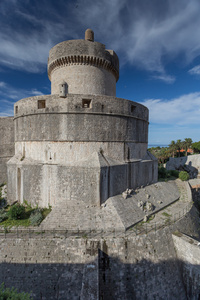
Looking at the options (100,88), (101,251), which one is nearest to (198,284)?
(101,251)

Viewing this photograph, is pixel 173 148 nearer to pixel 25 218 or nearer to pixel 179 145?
pixel 179 145

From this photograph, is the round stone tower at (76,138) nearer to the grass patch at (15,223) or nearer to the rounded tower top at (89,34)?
the rounded tower top at (89,34)

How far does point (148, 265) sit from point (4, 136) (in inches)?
687

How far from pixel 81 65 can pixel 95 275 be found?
1526 cm

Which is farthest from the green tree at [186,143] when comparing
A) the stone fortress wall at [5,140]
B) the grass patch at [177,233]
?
the stone fortress wall at [5,140]

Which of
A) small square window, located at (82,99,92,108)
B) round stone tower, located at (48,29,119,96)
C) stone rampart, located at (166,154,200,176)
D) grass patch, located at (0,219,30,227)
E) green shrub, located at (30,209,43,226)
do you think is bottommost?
grass patch, located at (0,219,30,227)

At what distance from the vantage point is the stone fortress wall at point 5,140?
16.2 m

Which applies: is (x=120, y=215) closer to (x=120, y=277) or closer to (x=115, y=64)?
(x=120, y=277)

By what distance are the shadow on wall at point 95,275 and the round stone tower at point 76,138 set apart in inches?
153

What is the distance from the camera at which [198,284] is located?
9070 mm

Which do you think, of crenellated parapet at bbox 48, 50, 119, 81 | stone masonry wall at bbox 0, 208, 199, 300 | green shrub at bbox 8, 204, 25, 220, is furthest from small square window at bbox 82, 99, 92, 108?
stone masonry wall at bbox 0, 208, 199, 300

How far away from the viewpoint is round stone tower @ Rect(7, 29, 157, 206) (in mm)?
11352

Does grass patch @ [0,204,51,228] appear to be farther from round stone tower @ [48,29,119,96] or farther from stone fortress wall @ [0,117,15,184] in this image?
round stone tower @ [48,29,119,96]

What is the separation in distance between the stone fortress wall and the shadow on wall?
10.3 m
